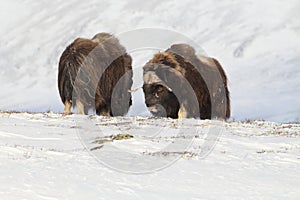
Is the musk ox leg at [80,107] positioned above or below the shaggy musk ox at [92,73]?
below

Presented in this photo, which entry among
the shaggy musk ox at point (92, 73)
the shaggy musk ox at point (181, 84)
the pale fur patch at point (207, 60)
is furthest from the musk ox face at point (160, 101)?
the pale fur patch at point (207, 60)

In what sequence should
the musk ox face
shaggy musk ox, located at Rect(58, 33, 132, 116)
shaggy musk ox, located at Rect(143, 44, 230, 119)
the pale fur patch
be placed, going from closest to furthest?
shaggy musk ox, located at Rect(58, 33, 132, 116)
shaggy musk ox, located at Rect(143, 44, 230, 119)
the musk ox face
the pale fur patch

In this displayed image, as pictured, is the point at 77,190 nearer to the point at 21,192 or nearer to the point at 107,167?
the point at 21,192

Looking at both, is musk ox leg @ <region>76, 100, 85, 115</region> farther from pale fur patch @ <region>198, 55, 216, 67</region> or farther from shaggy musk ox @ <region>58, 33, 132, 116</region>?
pale fur patch @ <region>198, 55, 216, 67</region>

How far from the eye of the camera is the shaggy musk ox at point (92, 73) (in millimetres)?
17109

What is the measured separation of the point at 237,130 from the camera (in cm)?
1434

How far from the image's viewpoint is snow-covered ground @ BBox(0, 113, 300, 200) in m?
5.28

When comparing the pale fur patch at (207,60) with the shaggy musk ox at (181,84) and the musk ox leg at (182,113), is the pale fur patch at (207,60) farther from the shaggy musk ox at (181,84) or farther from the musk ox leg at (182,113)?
the musk ox leg at (182,113)

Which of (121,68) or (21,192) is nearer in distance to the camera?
(21,192)

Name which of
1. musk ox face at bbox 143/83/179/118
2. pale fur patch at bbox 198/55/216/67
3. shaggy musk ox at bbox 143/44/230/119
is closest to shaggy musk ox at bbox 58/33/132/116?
shaggy musk ox at bbox 143/44/230/119

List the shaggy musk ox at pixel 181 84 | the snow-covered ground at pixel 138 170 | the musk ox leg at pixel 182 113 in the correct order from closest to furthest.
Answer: the snow-covered ground at pixel 138 170 → the musk ox leg at pixel 182 113 → the shaggy musk ox at pixel 181 84

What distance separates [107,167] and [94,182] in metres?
1.10

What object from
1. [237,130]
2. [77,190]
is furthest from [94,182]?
[237,130]

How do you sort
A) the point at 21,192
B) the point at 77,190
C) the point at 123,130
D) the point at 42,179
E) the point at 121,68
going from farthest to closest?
1. the point at 121,68
2. the point at 123,130
3. the point at 42,179
4. the point at 77,190
5. the point at 21,192
